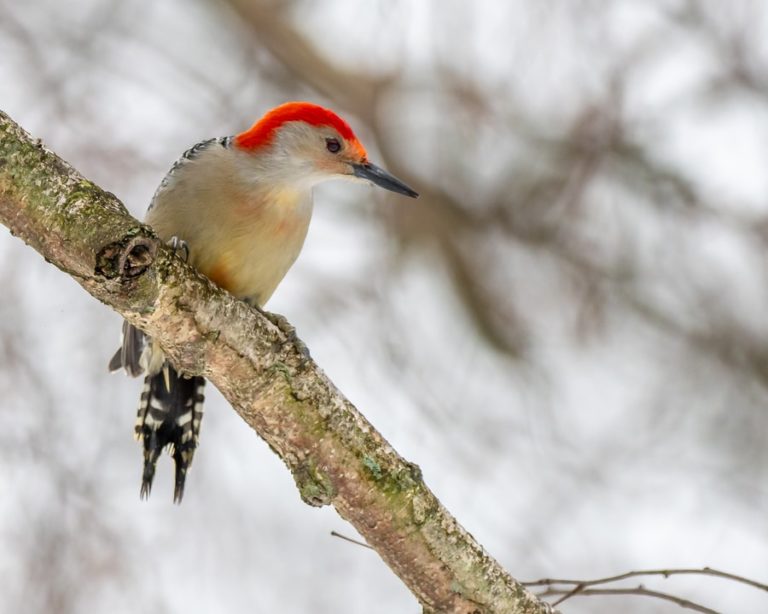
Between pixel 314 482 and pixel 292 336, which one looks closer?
pixel 314 482

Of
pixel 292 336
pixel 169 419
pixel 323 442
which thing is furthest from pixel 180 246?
pixel 323 442

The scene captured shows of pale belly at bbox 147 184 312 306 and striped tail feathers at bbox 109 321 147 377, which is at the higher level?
pale belly at bbox 147 184 312 306

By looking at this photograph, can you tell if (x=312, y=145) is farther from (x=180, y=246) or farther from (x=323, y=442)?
(x=323, y=442)

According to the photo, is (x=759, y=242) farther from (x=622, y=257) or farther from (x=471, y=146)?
(x=471, y=146)

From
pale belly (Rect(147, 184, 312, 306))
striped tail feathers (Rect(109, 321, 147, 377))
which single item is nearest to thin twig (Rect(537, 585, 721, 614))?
pale belly (Rect(147, 184, 312, 306))

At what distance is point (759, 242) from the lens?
8.20 metres

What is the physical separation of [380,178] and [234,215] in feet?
3.00

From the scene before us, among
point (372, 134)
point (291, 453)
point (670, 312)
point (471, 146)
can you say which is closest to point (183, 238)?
point (291, 453)

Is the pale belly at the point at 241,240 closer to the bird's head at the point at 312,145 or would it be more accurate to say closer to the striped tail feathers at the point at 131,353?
the bird's head at the point at 312,145

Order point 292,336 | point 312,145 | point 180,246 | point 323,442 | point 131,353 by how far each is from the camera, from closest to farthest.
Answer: point 323,442, point 292,336, point 180,246, point 131,353, point 312,145

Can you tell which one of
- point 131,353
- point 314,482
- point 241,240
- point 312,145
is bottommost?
point 314,482

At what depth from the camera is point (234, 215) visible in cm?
470

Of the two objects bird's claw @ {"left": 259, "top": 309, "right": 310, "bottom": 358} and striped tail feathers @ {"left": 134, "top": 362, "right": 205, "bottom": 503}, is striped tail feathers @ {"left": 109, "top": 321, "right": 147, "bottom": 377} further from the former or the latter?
bird's claw @ {"left": 259, "top": 309, "right": 310, "bottom": 358}

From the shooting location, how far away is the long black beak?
17.3 ft
